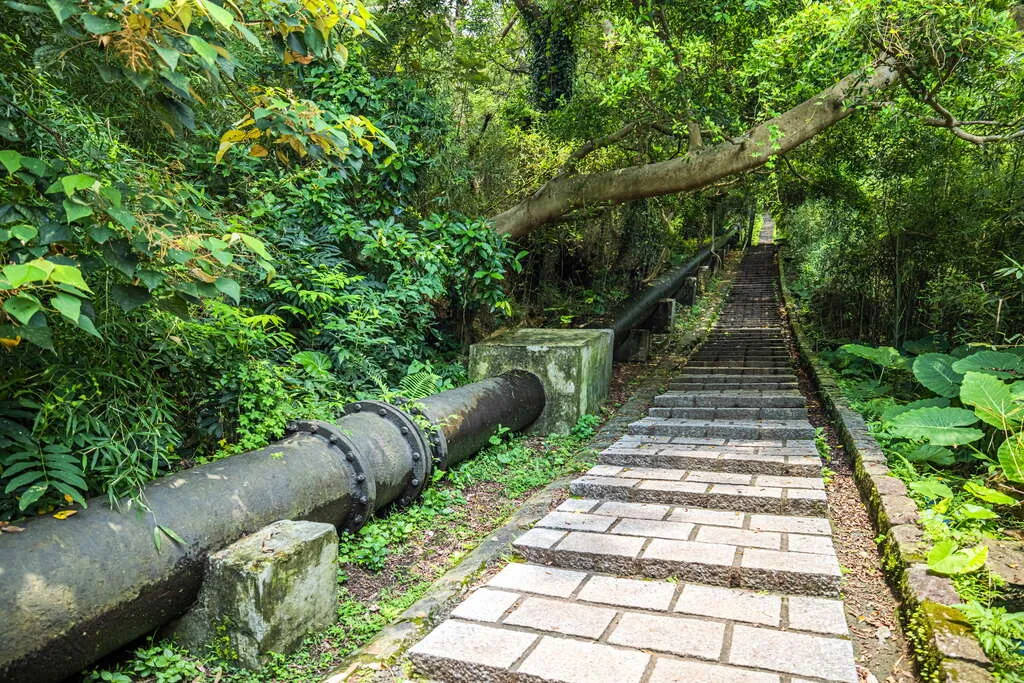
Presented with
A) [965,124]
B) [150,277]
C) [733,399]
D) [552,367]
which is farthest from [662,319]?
[150,277]

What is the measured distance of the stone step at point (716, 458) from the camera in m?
3.98

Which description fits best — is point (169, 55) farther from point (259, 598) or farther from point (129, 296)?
point (259, 598)

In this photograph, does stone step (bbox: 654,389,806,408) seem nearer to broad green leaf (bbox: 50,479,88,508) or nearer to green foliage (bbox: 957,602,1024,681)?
green foliage (bbox: 957,602,1024,681)

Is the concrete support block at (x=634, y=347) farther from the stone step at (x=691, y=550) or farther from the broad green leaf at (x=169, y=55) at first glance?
the broad green leaf at (x=169, y=55)

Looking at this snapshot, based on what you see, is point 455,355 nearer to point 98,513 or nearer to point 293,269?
point 293,269

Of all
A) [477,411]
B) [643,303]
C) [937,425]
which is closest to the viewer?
[937,425]

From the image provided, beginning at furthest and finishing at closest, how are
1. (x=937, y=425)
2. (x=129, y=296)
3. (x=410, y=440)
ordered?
(x=937, y=425) → (x=410, y=440) → (x=129, y=296)

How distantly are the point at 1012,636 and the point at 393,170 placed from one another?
5345 millimetres

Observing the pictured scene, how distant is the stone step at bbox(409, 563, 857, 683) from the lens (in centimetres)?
197

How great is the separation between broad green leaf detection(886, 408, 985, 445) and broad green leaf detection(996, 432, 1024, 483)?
0.47 metres

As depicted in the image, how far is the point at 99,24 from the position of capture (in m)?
1.74

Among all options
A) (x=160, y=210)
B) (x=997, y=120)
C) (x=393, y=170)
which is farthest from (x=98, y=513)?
(x=997, y=120)

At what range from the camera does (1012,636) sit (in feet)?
6.68

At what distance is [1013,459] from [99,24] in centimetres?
430
